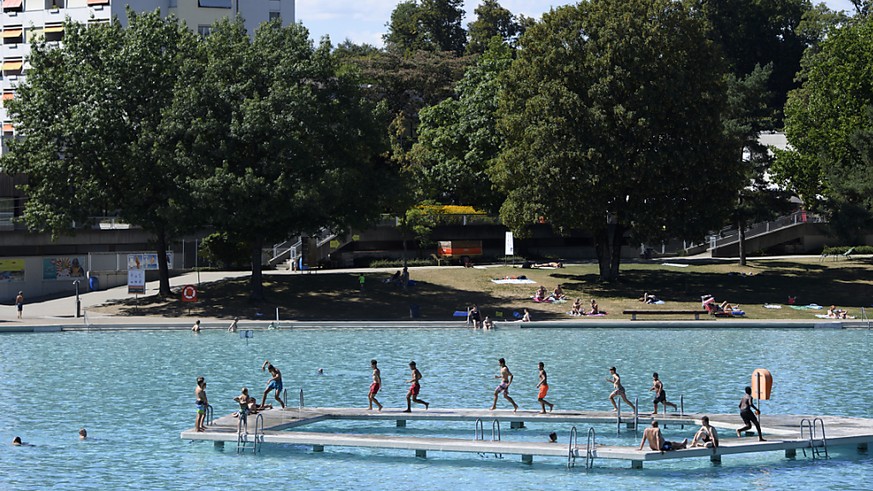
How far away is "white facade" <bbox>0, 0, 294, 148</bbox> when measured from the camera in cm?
11156

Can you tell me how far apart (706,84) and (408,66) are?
1732 inches

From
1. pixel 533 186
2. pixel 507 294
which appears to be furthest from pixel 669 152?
pixel 507 294

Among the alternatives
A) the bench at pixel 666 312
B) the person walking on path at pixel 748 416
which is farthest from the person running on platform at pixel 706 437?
the bench at pixel 666 312

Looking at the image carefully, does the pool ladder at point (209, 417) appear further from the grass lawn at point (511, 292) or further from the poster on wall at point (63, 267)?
the poster on wall at point (63, 267)

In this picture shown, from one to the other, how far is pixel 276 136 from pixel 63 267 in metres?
19.7

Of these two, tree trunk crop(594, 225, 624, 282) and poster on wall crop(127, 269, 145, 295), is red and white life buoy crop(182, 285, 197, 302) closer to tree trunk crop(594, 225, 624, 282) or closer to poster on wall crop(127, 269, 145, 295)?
poster on wall crop(127, 269, 145, 295)

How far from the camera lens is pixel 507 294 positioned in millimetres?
74875

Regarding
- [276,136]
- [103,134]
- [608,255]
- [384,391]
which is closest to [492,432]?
[384,391]

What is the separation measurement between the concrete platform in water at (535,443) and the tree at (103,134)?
33.7 m

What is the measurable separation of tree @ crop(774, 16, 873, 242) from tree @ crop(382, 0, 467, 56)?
57372 millimetres

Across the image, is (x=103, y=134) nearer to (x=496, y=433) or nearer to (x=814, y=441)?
(x=496, y=433)

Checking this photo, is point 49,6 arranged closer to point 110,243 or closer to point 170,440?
point 110,243

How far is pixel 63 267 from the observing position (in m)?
77.8

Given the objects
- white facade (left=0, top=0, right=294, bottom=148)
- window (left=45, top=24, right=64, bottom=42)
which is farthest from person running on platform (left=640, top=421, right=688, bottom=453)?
window (left=45, top=24, right=64, bottom=42)
